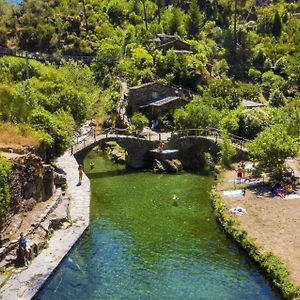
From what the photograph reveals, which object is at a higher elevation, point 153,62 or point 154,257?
point 153,62

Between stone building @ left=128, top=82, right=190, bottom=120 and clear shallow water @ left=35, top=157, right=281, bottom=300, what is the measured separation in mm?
20714

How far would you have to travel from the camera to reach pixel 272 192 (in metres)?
42.2

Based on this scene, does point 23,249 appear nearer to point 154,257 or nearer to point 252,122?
point 154,257

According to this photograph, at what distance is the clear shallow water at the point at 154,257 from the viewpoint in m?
27.7

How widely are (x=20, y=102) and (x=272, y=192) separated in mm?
22962

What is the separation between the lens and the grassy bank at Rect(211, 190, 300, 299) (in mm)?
26125

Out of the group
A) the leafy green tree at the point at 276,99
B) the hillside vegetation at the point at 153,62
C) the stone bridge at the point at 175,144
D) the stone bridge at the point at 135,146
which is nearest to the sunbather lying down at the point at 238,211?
the hillside vegetation at the point at 153,62

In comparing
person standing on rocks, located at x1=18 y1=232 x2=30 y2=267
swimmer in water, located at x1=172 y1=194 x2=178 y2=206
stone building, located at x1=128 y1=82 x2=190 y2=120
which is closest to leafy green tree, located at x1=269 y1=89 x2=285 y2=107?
stone building, located at x1=128 y1=82 x2=190 y2=120

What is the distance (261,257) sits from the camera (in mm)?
30031

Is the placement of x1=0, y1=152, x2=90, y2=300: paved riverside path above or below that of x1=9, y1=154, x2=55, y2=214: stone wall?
below

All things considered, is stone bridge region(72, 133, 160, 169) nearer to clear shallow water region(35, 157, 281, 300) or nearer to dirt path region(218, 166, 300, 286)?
clear shallow water region(35, 157, 281, 300)

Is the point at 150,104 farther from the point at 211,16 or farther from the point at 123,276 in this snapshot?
the point at 211,16

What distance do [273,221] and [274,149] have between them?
920cm

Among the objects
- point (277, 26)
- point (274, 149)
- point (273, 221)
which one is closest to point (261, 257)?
point (273, 221)
